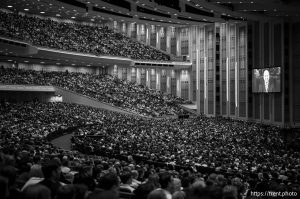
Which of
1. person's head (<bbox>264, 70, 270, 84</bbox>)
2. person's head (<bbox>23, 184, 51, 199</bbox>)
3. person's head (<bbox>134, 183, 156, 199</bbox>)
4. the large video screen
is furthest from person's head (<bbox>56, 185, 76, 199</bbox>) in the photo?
person's head (<bbox>264, 70, 270, 84</bbox>)

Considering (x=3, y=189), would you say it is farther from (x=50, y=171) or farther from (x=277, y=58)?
(x=277, y=58)

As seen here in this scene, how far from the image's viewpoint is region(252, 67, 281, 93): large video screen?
4650 centimetres

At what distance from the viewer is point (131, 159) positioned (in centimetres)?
1612

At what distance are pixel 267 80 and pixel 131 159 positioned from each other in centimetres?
3515

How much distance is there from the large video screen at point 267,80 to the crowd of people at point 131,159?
8.59m

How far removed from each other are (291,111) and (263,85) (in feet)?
14.6

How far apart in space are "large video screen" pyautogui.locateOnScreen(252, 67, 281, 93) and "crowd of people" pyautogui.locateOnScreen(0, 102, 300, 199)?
8589mm

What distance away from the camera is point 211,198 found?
367 centimetres

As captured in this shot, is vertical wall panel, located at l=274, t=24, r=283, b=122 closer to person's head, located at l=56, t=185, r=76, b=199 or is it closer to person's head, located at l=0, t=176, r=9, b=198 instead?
person's head, located at l=56, t=185, r=76, b=199

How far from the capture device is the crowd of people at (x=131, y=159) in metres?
4.84

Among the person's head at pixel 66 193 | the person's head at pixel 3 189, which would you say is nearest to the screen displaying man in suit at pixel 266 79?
the person's head at pixel 66 193

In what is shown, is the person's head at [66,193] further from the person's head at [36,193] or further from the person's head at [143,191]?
the person's head at [143,191]

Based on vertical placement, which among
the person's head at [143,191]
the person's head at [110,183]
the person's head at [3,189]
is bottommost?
the person's head at [143,191]

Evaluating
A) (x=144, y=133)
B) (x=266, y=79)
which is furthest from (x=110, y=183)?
(x=266, y=79)
